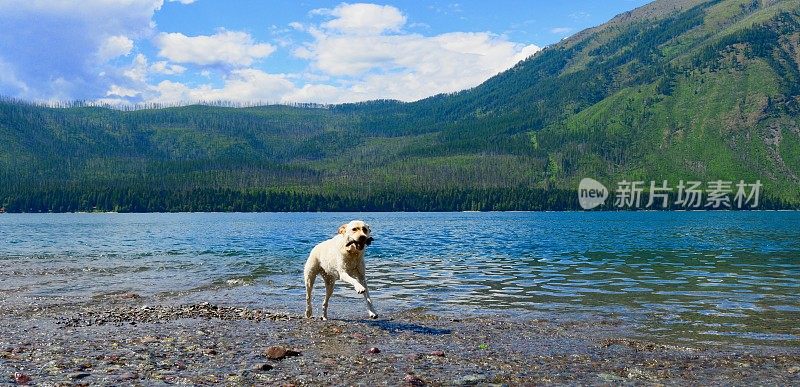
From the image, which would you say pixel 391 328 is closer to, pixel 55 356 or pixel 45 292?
pixel 55 356

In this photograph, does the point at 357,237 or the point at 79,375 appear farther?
the point at 357,237

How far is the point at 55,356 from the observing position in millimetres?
14227

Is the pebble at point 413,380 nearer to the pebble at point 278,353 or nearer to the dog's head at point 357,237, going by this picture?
the pebble at point 278,353

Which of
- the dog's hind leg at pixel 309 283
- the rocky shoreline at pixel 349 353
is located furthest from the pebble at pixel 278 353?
the dog's hind leg at pixel 309 283

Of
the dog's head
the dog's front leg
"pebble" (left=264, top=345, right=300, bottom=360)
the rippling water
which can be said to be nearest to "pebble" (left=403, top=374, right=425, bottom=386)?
"pebble" (left=264, top=345, right=300, bottom=360)

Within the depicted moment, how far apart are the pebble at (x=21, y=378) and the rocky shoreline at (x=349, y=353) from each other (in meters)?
0.02

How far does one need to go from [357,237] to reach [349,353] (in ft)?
15.7

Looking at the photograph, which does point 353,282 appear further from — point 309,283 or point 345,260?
point 309,283

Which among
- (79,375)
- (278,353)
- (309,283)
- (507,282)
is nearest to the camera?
(79,375)

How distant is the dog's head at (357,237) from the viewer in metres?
19.4

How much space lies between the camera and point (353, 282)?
19.8 meters

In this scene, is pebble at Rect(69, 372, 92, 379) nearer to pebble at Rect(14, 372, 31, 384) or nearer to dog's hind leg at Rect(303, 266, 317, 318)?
pebble at Rect(14, 372, 31, 384)

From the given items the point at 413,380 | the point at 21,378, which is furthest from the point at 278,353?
the point at 21,378

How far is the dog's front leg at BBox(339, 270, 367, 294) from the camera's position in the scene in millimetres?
19344
